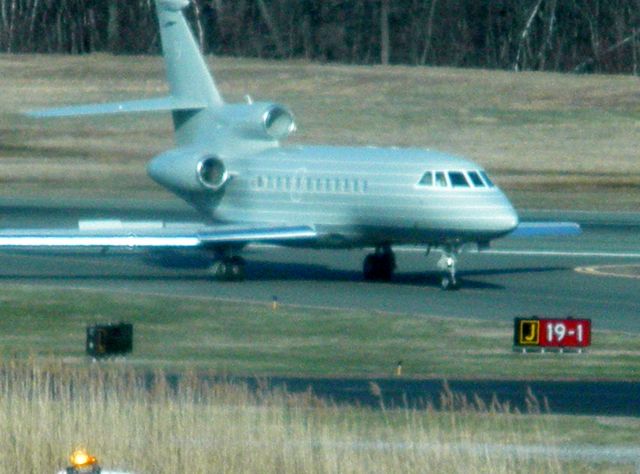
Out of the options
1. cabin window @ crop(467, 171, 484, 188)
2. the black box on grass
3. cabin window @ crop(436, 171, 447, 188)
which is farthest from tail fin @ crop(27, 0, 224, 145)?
the black box on grass

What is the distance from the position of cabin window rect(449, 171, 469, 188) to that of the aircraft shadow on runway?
7.63 feet

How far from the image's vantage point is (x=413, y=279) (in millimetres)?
36219

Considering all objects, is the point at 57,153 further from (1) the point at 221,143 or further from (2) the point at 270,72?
(1) the point at 221,143

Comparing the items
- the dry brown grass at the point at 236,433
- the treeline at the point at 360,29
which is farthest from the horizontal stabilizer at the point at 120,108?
the treeline at the point at 360,29

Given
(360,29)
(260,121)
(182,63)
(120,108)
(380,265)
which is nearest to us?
(380,265)

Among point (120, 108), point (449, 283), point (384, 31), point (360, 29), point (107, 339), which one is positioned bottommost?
point (107, 339)

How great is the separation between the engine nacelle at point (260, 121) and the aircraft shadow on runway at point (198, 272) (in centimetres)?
315

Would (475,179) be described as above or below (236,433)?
above

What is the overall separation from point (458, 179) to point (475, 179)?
344mm

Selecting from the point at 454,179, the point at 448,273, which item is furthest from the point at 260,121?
the point at 448,273

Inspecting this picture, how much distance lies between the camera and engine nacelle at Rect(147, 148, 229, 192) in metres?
36.6

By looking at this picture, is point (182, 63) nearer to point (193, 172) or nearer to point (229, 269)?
point (193, 172)

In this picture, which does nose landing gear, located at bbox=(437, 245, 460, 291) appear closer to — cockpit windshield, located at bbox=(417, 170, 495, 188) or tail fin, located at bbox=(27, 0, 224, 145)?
cockpit windshield, located at bbox=(417, 170, 495, 188)

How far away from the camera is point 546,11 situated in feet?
353
